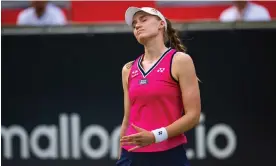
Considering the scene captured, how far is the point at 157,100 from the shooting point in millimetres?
4109

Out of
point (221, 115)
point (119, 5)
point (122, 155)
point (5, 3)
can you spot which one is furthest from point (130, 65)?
point (5, 3)

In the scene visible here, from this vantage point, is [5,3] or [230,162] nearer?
[230,162]

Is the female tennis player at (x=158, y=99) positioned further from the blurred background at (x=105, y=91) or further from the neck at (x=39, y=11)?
the neck at (x=39, y=11)

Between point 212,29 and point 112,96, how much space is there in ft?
3.82

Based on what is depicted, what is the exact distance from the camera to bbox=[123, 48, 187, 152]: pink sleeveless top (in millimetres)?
4105

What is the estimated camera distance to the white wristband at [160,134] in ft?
13.1

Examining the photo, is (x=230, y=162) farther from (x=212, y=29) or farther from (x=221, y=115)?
(x=212, y=29)

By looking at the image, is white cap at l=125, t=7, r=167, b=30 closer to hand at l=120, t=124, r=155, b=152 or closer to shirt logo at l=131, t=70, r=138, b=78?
shirt logo at l=131, t=70, r=138, b=78

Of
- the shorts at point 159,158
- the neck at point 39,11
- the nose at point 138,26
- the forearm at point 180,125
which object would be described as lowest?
the shorts at point 159,158

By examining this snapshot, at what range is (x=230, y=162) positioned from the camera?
6.27m

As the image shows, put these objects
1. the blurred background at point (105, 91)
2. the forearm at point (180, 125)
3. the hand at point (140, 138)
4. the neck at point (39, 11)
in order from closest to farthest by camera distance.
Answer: the hand at point (140, 138), the forearm at point (180, 125), the blurred background at point (105, 91), the neck at point (39, 11)

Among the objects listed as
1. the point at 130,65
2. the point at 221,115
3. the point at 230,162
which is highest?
the point at 130,65

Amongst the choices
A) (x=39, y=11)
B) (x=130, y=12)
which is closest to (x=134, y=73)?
(x=130, y=12)

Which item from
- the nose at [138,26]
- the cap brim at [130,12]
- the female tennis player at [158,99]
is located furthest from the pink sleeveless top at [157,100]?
the cap brim at [130,12]
